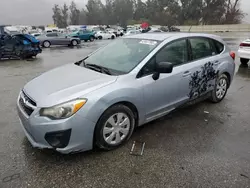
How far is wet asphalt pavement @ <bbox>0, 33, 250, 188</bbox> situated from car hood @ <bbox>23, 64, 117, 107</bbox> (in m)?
0.80

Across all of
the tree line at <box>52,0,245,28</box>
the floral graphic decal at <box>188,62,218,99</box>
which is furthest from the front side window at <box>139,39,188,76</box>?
the tree line at <box>52,0,245,28</box>

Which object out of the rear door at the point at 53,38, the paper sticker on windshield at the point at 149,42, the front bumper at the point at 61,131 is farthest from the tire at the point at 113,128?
the rear door at the point at 53,38

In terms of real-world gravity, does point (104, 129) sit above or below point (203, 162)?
above

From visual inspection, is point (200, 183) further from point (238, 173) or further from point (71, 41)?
point (71, 41)

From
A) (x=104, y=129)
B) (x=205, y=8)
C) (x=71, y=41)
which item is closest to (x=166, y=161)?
(x=104, y=129)

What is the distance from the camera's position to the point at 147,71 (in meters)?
3.07

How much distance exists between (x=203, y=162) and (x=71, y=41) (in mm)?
20997

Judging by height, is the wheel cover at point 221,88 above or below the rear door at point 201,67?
below

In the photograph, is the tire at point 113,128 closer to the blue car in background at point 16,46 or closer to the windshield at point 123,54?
the windshield at point 123,54

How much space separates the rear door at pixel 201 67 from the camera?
3.69 metres

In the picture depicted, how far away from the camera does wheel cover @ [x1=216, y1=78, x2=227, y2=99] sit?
440 centimetres

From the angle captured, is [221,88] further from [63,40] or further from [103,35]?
[103,35]

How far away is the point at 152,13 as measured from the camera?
80.2 meters

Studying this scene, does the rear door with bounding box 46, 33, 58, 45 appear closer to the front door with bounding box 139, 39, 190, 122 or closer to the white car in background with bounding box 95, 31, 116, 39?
the white car in background with bounding box 95, 31, 116, 39
